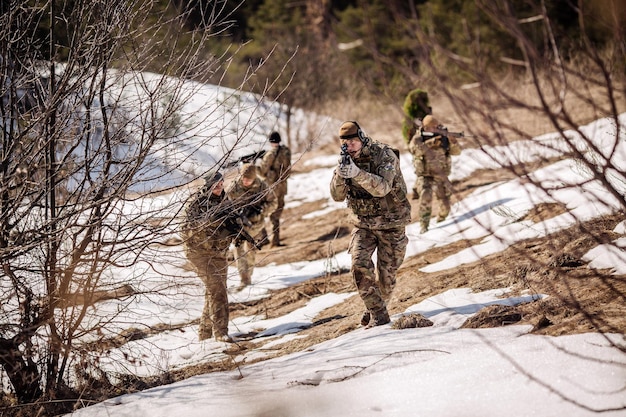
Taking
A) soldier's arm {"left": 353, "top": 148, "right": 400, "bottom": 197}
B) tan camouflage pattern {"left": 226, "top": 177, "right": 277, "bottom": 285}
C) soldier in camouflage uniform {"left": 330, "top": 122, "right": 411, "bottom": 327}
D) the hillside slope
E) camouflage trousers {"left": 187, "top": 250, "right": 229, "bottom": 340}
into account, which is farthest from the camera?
tan camouflage pattern {"left": 226, "top": 177, "right": 277, "bottom": 285}

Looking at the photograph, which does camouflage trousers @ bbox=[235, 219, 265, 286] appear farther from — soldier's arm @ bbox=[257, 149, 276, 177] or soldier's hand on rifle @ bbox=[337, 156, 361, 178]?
soldier's hand on rifle @ bbox=[337, 156, 361, 178]

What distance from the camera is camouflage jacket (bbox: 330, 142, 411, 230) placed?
6367mm

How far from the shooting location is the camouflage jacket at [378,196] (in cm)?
637

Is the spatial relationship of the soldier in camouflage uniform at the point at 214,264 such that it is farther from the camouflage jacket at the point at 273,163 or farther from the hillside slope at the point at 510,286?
the camouflage jacket at the point at 273,163

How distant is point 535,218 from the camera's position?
9.15m

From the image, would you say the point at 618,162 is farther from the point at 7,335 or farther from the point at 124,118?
the point at 7,335

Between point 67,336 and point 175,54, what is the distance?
89.5 inches

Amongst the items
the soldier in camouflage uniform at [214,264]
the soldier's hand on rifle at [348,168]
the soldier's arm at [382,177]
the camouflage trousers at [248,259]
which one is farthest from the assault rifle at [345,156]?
the camouflage trousers at [248,259]

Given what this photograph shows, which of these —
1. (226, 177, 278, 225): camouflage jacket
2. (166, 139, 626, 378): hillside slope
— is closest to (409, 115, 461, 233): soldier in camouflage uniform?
(166, 139, 626, 378): hillside slope

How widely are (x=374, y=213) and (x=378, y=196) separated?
7.9 inches

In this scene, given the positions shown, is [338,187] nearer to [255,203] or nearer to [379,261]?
[379,261]

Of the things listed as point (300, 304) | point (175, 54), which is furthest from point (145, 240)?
point (300, 304)

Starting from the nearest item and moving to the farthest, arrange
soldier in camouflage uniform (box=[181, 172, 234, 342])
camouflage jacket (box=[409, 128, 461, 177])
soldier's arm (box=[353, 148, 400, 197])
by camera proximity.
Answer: soldier's arm (box=[353, 148, 400, 197]) → soldier in camouflage uniform (box=[181, 172, 234, 342]) → camouflage jacket (box=[409, 128, 461, 177])

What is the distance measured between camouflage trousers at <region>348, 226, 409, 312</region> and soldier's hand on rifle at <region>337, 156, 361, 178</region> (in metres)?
0.67
